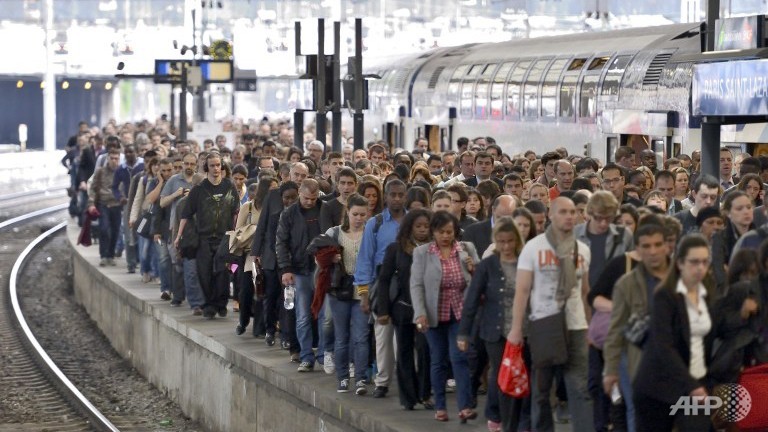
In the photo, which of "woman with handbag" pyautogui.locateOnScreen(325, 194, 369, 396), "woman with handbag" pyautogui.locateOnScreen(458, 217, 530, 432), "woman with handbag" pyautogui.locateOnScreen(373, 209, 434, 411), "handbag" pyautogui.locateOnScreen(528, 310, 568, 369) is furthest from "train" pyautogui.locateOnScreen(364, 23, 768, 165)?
"handbag" pyautogui.locateOnScreen(528, 310, 568, 369)

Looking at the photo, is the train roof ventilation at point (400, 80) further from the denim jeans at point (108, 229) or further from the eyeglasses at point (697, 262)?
the eyeglasses at point (697, 262)

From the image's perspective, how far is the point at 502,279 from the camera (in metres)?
10.8

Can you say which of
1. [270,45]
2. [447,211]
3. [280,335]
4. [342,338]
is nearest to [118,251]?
[280,335]

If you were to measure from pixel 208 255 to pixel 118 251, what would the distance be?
882 centimetres

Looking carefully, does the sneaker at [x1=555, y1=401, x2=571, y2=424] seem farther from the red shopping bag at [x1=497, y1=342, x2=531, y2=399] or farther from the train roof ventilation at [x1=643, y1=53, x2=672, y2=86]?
the train roof ventilation at [x1=643, y1=53, x2=672, y2=86]

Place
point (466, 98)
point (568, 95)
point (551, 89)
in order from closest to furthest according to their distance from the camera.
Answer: point (568, 95) < point (551, 89) < point (466, 98)

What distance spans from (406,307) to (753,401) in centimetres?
368

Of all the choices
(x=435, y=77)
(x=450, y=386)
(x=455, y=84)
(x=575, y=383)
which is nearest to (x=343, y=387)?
(x=450, y=386)

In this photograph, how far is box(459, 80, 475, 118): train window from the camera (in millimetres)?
32375

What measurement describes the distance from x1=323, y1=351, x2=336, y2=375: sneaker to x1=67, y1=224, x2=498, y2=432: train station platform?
103 mm

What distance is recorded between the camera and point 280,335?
16281 mm

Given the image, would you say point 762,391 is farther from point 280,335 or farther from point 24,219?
point 24,219

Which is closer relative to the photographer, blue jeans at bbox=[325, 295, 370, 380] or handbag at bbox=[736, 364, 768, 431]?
handbag at bbox=[736, 364, 768, 431]

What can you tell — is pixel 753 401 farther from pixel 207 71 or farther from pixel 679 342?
pixel 207 71
